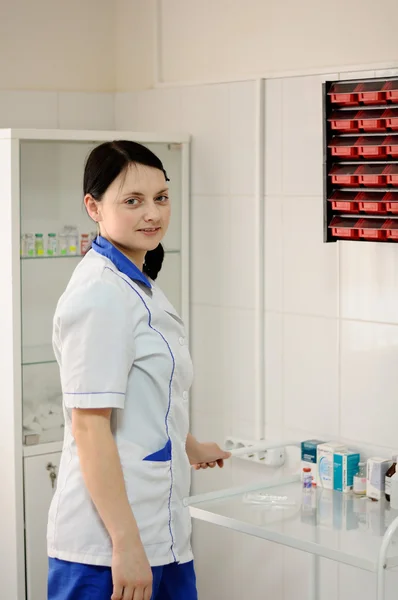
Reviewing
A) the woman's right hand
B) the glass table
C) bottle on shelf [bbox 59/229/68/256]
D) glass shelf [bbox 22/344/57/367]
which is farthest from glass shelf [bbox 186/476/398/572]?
bottle on shelf [bbox 59/229/68/256]

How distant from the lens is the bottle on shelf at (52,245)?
2.92 meters

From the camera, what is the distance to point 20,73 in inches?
123

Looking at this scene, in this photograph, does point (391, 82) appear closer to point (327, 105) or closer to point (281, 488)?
point (327, 105)

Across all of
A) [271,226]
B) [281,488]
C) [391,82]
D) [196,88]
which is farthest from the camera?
[196,88]

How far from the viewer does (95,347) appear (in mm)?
1695

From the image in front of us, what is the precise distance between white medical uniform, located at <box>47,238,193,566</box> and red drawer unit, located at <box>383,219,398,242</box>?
29.2 inches

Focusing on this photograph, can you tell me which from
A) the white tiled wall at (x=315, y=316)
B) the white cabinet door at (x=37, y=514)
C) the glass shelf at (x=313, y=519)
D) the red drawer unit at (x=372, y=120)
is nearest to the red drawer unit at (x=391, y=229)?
the white tiled wall at (x=315, y=316)

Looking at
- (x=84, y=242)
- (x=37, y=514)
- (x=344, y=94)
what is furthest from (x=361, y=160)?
(x=37, y=514)

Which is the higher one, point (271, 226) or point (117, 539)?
point (271, 226)

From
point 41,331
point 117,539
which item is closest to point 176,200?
point 41,331

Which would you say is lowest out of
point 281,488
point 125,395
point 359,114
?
point 281,488

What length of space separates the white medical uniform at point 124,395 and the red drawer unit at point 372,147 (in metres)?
0.80

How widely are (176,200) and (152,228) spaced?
48.8 inches

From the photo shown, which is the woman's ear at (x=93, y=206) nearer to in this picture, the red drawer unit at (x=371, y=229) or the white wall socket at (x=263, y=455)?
the red drawer unit at (x=371, y=229)
